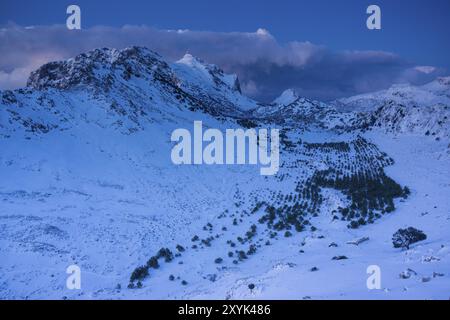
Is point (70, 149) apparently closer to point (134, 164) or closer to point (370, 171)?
point (134, 164)

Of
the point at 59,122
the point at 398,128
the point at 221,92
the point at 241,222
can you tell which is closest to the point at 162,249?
the point at 241,222

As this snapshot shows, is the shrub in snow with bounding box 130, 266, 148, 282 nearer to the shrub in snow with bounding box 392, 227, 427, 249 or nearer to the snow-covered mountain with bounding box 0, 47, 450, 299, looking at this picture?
the snow-covered mountain with bounding box 0, 47, 450, 299

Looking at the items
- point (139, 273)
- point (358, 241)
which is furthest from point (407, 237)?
point (139, 273)

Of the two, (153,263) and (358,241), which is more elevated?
(358,241)

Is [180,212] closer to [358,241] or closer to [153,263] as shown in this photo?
[153,263]

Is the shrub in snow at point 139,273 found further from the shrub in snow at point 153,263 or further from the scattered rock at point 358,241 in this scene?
the scattered rock at point 358,241

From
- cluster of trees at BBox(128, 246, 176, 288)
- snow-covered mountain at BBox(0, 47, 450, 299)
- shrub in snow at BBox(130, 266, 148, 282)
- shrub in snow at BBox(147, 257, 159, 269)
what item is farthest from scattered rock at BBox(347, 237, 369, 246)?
shrub in snow at BBox(130, 266, 148, 282)

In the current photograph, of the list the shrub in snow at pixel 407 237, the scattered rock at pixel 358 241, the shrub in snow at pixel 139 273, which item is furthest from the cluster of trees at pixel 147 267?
the shrub in snow at pixel 407 237
